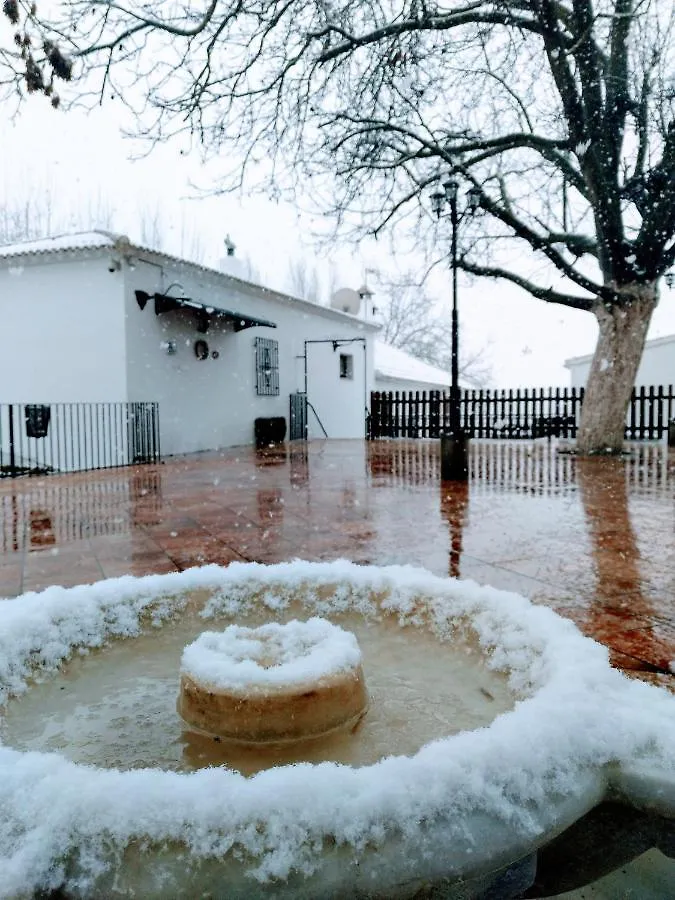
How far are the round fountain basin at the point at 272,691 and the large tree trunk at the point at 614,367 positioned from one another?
1174 centimetres

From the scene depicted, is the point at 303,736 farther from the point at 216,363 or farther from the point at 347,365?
the point at 347,365

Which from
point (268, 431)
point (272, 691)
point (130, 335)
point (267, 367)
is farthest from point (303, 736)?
point (267, 367)

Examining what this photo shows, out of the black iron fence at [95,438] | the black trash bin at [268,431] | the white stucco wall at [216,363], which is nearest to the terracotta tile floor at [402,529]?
the black iron fence at [95,438]

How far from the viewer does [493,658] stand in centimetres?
135

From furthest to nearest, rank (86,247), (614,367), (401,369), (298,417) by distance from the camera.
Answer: (401,369)
(298,417)
(86,247)
(614,367)

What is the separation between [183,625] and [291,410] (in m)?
16.8

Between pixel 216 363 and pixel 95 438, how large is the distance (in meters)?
3.62

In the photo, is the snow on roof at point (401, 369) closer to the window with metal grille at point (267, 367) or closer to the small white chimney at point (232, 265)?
the window with metal grille at point (267, 367)

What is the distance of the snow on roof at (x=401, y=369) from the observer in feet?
83.0

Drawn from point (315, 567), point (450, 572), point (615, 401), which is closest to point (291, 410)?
point (615, 401)

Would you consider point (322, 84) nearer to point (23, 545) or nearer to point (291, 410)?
point (23, 545)

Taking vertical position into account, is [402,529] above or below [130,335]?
below

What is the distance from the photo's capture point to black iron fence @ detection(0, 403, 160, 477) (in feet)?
38.7

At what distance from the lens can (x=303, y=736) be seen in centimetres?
109
